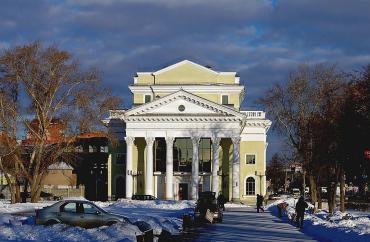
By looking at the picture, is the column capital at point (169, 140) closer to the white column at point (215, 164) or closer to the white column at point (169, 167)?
the white column at point (169, 167)

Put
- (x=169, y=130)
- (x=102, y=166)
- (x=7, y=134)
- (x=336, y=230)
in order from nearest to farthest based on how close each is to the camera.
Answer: (x=336, y=230) → (x=7, y=134) → (x=169, y=130) → (x=102, y=166)

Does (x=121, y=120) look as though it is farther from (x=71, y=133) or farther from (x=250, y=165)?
(x=71, y=133)

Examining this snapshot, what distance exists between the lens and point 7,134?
56438 mm

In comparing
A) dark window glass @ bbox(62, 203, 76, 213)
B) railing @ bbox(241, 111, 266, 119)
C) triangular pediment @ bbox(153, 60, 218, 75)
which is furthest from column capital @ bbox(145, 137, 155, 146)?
dark window glass @ bbox(62, 203, 76, 213)

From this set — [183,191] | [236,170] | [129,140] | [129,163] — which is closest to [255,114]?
[236,170]

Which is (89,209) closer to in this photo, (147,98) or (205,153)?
(205,153)

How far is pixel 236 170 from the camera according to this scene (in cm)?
7862

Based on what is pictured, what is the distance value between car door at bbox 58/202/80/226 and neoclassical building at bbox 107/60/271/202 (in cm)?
4483

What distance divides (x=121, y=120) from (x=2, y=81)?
3001cm

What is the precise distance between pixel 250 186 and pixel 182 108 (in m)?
14.2

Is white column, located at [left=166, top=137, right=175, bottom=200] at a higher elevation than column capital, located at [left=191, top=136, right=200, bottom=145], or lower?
lower

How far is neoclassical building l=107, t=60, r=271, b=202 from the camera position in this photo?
255 feet

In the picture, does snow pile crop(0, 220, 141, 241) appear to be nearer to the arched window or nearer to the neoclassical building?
the neoclassical building

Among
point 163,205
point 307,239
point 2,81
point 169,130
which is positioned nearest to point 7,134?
point 2,81
